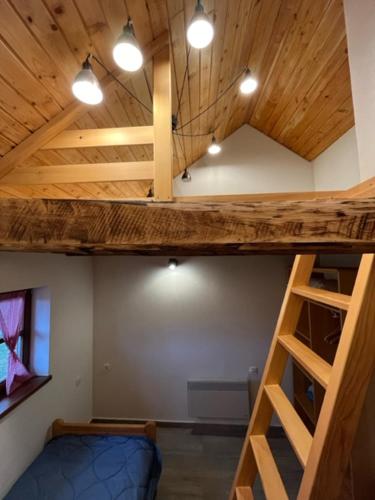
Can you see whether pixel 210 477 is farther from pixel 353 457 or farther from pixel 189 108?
pixel 189 108

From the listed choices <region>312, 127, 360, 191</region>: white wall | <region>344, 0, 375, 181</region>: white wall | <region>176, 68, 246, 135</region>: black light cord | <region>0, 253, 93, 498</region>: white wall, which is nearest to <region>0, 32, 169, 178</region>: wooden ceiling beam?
<region>0, 253, 93, 498</region>: white wall

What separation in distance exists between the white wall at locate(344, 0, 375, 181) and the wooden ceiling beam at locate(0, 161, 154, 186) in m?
1.15

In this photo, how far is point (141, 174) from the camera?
170cm

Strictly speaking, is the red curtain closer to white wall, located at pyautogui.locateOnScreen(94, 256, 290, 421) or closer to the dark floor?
white wall, located at pyautogui.locateOnScreen(94, 256, 290, 421)

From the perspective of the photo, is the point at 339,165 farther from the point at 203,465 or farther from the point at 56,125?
the point at 203,465

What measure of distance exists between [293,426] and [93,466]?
1858 mm

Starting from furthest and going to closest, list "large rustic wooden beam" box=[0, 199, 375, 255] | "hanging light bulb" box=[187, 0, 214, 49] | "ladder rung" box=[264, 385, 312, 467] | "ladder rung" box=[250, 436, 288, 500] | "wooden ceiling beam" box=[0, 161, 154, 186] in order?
"wooden ceiling beam" box=[0, 161, 154, 186] → "hanging light bulb" box=[187, 0, 214, 49] → "ladder rung" box=[250, 436, 288, 500] → "ladder rung" box=[264, 385, 312, 467] → "large rustic wooden beam" box=[0, 199, 375, 255]

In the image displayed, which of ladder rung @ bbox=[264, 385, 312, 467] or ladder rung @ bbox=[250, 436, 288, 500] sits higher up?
ladder rung @ bbox=[264, 385, 312, 467]

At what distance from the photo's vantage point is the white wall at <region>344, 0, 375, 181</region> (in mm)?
1041

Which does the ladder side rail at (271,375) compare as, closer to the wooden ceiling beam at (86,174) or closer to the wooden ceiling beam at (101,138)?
the wooden ceiling beam at (86,174)

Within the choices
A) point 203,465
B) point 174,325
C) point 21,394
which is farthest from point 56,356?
point 203,465

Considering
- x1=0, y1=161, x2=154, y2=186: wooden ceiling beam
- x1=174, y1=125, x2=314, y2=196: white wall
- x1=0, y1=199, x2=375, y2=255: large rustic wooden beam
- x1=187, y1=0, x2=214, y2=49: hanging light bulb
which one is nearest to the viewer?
x1=0, y1=199, x2=375, y2=255: large rustic wooden beam

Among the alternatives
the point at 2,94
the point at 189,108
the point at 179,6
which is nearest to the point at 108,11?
the point at 179,6

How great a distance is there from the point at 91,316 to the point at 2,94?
2.65m
